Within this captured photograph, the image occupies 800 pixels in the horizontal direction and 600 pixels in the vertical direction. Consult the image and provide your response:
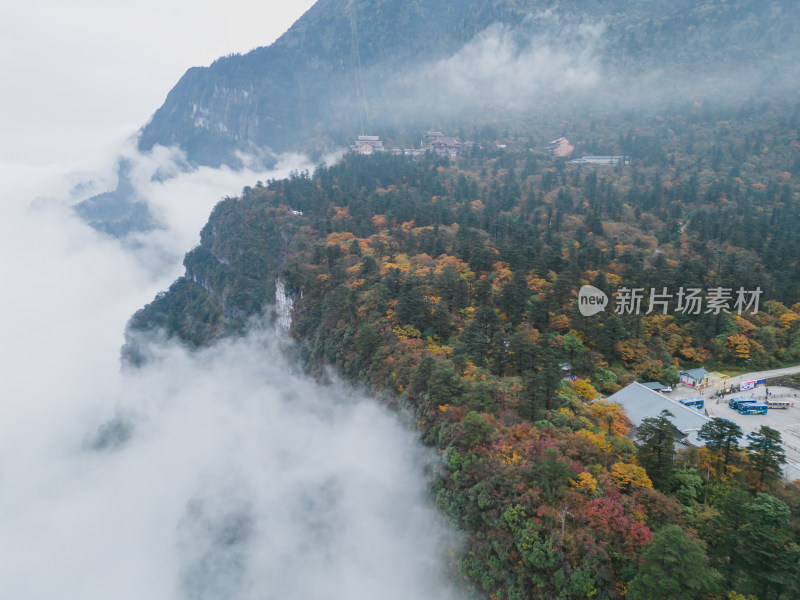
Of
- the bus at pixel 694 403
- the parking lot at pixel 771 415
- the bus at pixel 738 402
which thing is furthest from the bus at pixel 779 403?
the bus at pixel 694 403

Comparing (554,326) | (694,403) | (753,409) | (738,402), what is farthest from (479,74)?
(753,409)

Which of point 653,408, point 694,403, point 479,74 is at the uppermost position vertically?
point 479,74

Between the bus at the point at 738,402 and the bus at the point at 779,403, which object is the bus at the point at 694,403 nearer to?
the bus at the point at 738,402

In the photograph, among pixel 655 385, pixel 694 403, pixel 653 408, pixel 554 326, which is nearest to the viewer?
pixel 653 408

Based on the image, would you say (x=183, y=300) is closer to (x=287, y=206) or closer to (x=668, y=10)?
(x=287, y=206)

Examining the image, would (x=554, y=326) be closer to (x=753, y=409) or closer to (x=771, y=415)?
(x=753, y=409)

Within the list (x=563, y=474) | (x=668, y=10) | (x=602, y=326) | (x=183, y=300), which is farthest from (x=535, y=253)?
(x=668, y=10)

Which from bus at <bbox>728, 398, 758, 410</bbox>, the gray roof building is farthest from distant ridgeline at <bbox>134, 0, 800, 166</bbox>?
bus at <bbox>728, 398, 758, 410</bbox>

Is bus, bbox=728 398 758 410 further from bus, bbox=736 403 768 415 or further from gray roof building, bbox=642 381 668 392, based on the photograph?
gray roof building, bbox=642 381 668 392
